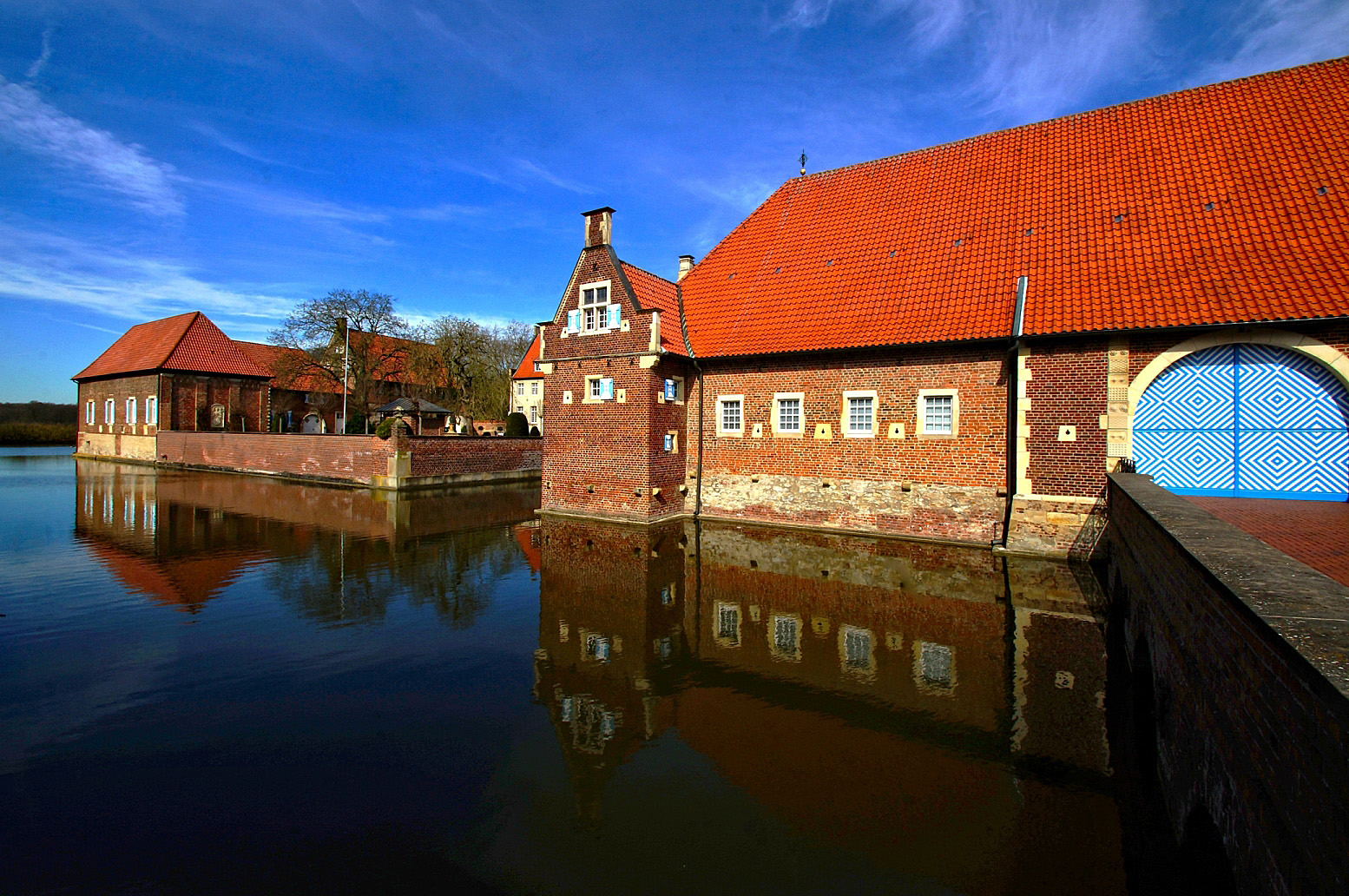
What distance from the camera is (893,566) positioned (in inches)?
453

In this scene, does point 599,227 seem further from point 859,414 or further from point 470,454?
point 470,454

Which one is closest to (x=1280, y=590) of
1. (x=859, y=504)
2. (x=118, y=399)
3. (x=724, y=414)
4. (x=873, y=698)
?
(x=873, y=698)

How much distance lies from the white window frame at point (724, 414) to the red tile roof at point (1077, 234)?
3.95 feet

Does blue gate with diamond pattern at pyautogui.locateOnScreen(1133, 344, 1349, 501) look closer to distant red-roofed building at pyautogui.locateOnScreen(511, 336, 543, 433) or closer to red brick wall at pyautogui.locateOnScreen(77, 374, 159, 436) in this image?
distant red-roofed building at pyautogui.locateOnScreen(511, 336, 543, 433)

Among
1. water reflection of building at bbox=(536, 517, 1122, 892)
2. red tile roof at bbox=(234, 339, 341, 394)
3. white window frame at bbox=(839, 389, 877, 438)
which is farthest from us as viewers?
red tile roof at bbox=(234, 339, 341, 394)

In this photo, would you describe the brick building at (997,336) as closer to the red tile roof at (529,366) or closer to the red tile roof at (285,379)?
the red tile roof at (285,379)

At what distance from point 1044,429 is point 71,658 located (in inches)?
575

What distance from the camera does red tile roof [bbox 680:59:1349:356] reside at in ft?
37.0

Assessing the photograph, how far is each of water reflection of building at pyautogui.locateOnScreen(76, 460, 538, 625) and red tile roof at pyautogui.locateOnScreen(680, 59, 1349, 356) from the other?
8188mm

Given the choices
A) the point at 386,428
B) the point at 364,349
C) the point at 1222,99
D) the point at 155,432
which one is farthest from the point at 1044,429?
the point at 155,432

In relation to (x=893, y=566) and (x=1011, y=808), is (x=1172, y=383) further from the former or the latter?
(x=1011, y=808)

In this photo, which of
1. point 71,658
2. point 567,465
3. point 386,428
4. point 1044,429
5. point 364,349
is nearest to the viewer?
point 71,658

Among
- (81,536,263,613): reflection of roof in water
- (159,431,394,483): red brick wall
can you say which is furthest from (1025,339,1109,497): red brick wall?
(159,431,394,483): red brick wall

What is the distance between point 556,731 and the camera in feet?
17.8
